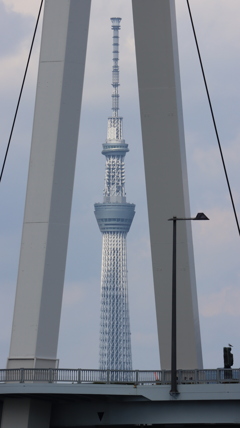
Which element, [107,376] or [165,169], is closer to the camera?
[107,376]

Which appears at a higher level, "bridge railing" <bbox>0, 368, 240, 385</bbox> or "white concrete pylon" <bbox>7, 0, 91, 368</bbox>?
"white concrete pylon" <bbox>7, 0, 91, 368</bbox>

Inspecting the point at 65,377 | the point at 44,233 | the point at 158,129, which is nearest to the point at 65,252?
the point at 44,233

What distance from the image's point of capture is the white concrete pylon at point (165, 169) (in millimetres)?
36812

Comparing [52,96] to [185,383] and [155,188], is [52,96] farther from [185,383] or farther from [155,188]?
[185,383]

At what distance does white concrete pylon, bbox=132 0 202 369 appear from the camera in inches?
1449

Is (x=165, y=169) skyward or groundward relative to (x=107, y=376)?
skyward

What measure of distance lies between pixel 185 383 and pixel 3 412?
5.82m

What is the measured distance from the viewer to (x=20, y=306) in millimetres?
31922

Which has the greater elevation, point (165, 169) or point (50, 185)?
point (165, 169)

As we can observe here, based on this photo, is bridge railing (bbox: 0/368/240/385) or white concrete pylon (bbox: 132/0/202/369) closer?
bridge railing (bbox: 0/368/240/385)

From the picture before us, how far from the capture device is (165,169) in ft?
123

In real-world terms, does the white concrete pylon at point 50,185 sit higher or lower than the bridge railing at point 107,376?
higher

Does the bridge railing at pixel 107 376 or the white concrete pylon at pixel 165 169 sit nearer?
the bridge railing at pixel 107 376

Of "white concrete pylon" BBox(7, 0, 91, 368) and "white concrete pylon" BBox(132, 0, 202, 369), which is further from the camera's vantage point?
"white concrete pylon" BBox(132, 0, 202, 369)
